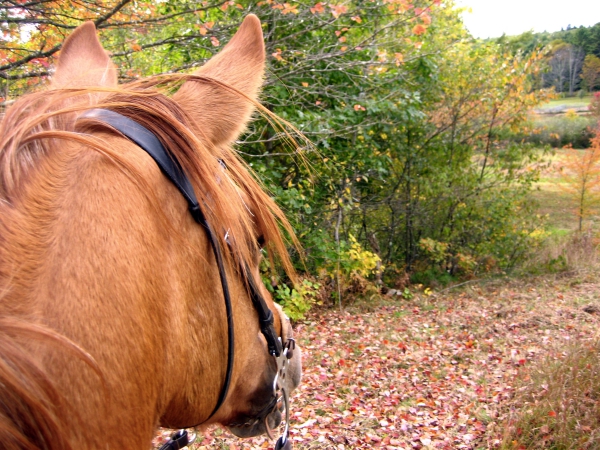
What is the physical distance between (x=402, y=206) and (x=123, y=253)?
1123 centimetres

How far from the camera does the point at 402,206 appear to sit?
11.6 meters

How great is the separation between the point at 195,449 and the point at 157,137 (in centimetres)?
372

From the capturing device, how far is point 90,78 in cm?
117

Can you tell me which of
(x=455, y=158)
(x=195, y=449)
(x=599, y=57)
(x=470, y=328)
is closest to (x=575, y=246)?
(x=455, y=158)

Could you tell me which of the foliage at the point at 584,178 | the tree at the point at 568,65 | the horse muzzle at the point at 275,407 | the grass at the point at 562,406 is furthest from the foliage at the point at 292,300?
the tree at the point at 568,65

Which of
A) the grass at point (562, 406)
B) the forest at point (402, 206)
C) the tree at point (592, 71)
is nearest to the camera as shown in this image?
the grass at point (562, 406)

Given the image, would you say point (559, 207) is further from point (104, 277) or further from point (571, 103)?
point (104, 277)

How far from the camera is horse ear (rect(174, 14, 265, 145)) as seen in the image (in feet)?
3.34

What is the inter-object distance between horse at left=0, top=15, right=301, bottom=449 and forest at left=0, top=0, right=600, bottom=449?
318mm

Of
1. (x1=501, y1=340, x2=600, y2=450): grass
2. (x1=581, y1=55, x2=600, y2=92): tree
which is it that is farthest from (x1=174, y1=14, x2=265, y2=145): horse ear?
(x1=581, y1=55, x2=600, y2=92): tree

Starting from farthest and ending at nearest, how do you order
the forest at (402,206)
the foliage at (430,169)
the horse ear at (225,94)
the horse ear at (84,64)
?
1. the foliage at (430,169)
2. the forest at (402,206)
3. the horse ear at (84,64)
4. the horse ear at (225,94)

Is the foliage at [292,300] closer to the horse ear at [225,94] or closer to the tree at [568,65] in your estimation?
the horse ear at [225,94]

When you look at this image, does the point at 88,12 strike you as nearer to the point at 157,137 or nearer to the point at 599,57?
the point at 157,137

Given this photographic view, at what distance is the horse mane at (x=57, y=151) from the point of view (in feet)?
2.03
